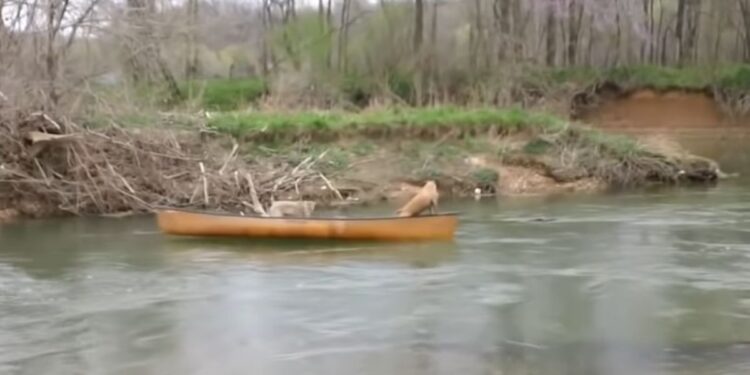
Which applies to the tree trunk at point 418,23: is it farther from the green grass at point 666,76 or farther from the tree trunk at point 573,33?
the tree trunk at point 573,33

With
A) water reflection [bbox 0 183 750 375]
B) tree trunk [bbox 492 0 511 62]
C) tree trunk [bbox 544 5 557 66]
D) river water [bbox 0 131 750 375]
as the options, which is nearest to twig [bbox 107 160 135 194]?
river water [bbox 0 131 750 375]

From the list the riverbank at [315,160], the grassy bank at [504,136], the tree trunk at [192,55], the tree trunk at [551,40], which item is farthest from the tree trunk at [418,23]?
the grassy bank at [504,136]

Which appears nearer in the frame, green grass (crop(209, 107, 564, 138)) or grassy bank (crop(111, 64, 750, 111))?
green grass (crop(209, 107, 564, 138))

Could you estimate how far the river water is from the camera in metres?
10.8

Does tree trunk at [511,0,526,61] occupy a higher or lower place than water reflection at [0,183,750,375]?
higher

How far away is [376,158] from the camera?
28.0 metres

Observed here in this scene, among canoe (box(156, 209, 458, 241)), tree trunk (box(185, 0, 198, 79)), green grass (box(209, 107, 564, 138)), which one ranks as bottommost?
canoe (box(156, 209, 458, 241))

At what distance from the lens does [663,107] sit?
41.1 meters

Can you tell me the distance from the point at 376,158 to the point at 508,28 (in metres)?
14.2

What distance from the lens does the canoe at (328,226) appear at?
720 inches

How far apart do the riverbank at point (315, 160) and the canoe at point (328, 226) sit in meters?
3.51

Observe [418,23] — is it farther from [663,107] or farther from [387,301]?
[387,301]

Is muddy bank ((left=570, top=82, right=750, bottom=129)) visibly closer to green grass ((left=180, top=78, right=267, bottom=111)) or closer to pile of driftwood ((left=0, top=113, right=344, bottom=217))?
green grass ((left=180, top=78, right=267, bottom=111))

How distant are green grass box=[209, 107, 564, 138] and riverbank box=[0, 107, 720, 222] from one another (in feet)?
0.11
